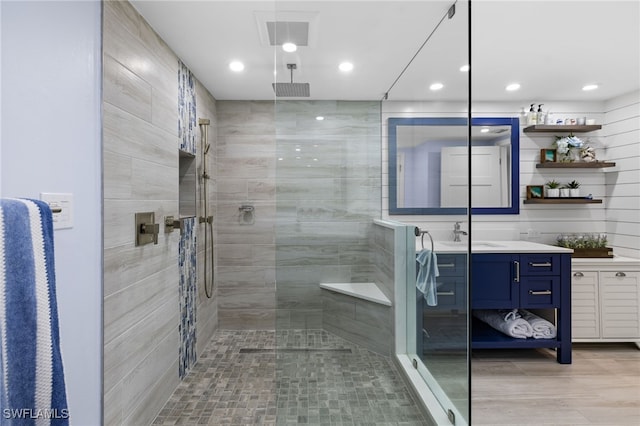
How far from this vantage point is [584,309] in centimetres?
321

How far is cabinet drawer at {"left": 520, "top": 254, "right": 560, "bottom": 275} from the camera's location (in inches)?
119

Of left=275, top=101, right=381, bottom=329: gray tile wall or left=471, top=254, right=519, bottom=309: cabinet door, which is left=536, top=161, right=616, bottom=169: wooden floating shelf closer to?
left=471, top=254, right=519, bottom=309: cabinet door

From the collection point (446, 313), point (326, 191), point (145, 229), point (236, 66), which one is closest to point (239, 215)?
point (236, 66)

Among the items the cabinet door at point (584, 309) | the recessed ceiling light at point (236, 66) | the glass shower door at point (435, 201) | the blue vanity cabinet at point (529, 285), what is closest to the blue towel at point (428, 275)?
the glass shower door at point (435, 201)

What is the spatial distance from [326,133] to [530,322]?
261 centimetres

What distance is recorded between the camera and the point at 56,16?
4.47ft

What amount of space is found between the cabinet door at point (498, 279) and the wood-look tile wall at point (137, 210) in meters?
2.47

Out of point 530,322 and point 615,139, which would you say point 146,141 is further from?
point 615,139

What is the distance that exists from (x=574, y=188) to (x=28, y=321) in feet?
14.3

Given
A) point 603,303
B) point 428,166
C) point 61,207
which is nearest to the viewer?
point 61,207

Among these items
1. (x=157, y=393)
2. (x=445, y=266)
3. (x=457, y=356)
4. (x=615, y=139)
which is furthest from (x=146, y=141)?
(x=615, y=139)

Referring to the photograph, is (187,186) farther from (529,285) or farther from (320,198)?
(529,285)

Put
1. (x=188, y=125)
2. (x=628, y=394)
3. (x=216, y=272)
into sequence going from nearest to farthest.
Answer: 1. (x=628, y=394)
2. (x=188, y=125)
3. (x=216, y=272)

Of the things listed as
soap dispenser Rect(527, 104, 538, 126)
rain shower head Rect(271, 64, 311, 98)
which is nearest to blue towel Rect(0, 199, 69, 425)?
rain shower head Rect(271, 64, 311, 98)
